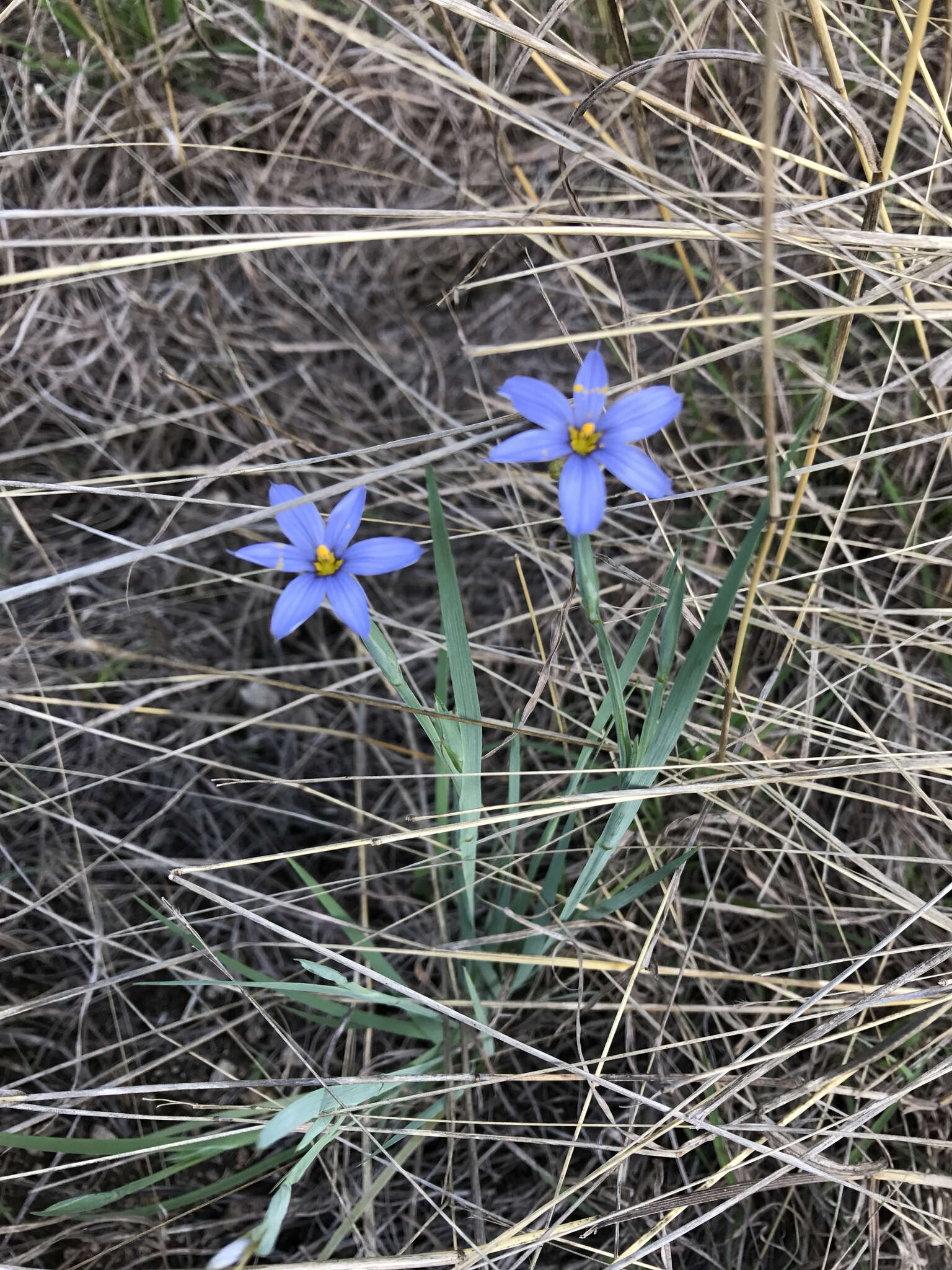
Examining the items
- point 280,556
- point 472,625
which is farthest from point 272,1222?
point 472,625

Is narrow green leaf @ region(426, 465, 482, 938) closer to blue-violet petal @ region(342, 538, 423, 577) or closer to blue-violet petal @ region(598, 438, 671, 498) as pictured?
blue-violet petal @ region(342, 538, 423, 577)

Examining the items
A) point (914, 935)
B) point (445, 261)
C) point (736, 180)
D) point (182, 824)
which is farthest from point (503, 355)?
point (914, 935)

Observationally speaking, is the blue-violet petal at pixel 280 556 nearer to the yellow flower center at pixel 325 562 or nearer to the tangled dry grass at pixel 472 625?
the yellow flower center at pixel 325 562

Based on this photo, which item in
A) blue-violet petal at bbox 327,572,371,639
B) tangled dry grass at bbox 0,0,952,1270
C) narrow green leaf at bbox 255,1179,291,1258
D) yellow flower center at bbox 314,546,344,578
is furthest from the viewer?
tangled dry grass at bbox 0,0,952,1270

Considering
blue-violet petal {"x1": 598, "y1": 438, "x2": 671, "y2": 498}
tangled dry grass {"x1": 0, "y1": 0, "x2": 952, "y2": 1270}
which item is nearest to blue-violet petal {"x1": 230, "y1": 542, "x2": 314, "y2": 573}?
tangled dry grass {"x1": 0, "y1": 0, "x2": 952, "y2": 1270}

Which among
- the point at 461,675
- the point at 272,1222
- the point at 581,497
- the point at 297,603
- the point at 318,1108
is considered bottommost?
the point at 318,1108

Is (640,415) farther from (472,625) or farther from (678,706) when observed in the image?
(472,625)

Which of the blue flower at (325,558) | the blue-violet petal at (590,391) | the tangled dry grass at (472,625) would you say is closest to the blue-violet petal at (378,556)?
the blue flower at (325,558)
